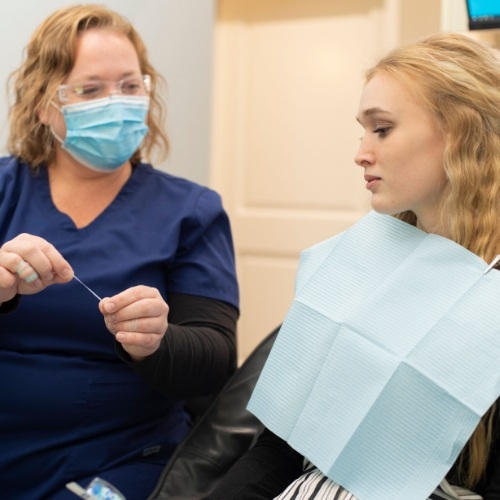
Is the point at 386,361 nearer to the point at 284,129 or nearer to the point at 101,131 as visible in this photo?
the point at 101,131

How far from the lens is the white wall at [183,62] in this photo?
3049mm

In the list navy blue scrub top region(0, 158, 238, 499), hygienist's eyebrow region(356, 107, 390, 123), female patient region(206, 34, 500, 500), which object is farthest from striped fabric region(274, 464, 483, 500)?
hygienist's eyebrow region(356, 107, 390, 123)

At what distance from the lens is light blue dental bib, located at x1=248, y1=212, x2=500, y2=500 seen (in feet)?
3.65

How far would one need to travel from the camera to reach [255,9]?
376 cm

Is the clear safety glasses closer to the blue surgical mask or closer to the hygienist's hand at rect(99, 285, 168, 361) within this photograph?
the blue surgical mask

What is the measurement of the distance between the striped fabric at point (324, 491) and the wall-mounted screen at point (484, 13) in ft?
4.31

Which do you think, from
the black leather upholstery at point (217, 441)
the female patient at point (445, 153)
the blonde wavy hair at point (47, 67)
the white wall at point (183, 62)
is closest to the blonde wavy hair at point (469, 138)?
the female patient at point (445, 153)

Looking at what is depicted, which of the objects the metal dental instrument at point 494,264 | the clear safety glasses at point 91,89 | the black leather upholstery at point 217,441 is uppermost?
the clear safety glasses at point 91,89

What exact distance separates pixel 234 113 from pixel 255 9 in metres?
0.49

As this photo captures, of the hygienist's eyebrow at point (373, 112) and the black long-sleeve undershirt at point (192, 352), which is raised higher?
the hygienist's eyebrow at point (373, 112)

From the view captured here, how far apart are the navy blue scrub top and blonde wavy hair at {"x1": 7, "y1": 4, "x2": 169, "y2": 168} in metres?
0.11

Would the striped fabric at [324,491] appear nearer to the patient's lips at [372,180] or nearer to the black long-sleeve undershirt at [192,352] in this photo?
the black long-sleeve undershirt at [192,352]

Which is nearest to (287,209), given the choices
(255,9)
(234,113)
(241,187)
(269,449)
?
(241,187)

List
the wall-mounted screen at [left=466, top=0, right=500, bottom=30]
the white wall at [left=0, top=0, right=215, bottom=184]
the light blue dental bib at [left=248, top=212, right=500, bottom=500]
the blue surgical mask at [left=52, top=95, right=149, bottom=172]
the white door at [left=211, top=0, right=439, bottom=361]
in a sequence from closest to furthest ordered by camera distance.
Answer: the light blue dental bib at [left=248, top=212, right=500, bottom=500]
the blue surgical mask at [left=52, top=95, right=149, bottom=172]
the wall-mounted screen at [left=466, top=0, right=500, bottom=30]
the white wall at [left=0, top=0, right=215, bottom=184]
the white door at [left=211, top=0, right=439, bottom=361]
